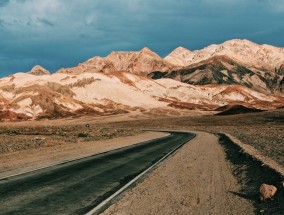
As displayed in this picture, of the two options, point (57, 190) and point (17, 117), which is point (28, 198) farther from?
point (17, 117)

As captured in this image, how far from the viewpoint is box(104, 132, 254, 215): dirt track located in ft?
38.6

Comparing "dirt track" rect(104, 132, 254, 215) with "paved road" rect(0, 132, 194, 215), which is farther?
"dirt track" rect(104, 132, 254, 215)

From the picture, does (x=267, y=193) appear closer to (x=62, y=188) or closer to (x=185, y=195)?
(x=185, y=195)

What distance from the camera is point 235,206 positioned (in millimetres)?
12344

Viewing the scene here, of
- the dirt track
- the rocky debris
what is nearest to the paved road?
the dirt track

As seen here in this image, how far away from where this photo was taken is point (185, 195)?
14.0m

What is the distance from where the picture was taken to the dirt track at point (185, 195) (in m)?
11.8

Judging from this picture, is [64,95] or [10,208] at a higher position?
[64,95]

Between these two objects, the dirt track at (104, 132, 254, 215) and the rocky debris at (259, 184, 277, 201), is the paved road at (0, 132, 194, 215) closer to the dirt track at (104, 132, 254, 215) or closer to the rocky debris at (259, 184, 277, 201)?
the dirt track at (104, 132, 254, 215)

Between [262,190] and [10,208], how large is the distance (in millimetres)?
7439

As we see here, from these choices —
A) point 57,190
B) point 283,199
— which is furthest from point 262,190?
point 57,190

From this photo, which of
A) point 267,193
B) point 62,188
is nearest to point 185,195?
point 267,193

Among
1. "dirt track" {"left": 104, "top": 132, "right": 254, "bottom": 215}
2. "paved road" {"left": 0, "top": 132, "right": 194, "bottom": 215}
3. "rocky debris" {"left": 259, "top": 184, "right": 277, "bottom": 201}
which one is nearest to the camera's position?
"paved road" {"left": 0, "top": 132, "right": 194, "bottom": 215}

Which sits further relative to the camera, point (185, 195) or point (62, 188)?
point (62, 188)
